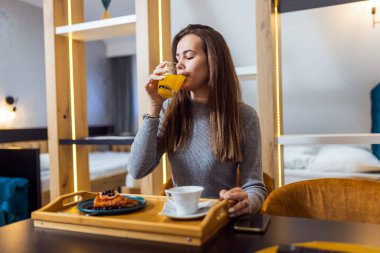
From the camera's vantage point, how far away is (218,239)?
683mm

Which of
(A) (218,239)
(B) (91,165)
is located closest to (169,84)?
(A) (218,239)

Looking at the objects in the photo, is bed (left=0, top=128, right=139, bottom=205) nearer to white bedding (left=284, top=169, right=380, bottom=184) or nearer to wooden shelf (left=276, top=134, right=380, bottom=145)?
white bedding (left=284, top=169, right=380, bottom=184)

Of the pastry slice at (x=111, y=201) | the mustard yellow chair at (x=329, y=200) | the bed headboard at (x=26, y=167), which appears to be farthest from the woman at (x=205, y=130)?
the bed headboard at (x=26, y=167)

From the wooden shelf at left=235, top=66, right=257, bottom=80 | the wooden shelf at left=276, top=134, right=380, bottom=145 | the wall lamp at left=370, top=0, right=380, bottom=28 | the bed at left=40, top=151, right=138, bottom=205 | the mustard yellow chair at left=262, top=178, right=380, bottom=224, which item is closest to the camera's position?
the mustard yellow chair at left=262, top=178, right=380, bottom=224

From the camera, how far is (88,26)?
1.72m

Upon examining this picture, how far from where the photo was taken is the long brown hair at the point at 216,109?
3.99 ft

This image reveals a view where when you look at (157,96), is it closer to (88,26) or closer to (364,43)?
(88,26)

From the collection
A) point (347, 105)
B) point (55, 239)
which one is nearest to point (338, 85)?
point (347, 105)

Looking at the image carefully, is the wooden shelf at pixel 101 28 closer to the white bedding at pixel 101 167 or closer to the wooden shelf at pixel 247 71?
the wooden shelf at pixel 247 71

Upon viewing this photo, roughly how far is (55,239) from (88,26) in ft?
4.21

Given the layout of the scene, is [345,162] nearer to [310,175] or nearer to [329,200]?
[310,175]

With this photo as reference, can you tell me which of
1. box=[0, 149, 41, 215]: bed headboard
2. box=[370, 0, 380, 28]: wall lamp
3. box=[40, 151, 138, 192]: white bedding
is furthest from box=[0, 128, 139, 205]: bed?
box=[370, 0, 380, 28]: wall lamp

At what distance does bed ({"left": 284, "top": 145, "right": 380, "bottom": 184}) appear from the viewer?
7.59 ft

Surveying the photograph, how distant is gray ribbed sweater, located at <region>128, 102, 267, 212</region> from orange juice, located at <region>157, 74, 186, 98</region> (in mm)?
156
